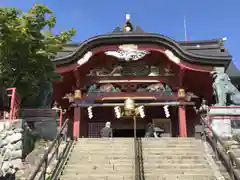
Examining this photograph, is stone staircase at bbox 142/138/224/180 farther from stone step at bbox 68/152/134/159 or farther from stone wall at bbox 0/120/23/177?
stone wall at bbox 0/120/23/177

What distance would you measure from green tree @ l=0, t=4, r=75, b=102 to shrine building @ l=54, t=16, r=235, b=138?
161 inches

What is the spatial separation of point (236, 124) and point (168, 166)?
4.91m

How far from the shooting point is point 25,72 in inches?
395

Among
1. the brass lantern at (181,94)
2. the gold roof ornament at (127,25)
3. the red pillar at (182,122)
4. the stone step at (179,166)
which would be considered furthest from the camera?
the gold roof ornament at (127,25)

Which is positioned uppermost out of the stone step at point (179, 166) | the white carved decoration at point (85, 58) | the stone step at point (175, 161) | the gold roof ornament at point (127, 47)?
the gold roof ornament at point (127, 47)

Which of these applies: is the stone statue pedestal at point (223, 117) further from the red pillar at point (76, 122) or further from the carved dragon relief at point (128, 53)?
the red pillar at point (76, 122)

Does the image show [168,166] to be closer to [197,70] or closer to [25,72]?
[25,72]

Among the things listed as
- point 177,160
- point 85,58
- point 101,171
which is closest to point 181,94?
point 85,58

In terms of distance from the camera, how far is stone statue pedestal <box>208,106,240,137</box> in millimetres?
11477

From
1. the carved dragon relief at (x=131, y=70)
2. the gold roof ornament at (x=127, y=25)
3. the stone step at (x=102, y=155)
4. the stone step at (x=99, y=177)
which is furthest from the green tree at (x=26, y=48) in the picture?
the gold roof ornament at (x=127, y=25)

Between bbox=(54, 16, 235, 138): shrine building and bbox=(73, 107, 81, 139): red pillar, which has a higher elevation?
bbox=(54, 16, 235, 138): shrine building

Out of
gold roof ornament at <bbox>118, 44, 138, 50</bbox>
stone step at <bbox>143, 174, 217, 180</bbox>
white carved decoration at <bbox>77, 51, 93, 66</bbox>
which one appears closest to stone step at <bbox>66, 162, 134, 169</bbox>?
stone step at <bbox>143, 174, 217, 180</bbox>

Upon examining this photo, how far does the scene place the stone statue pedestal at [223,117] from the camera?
11.5 metres

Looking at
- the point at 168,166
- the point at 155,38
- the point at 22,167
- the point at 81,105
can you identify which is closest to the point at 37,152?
the point at 22,167
